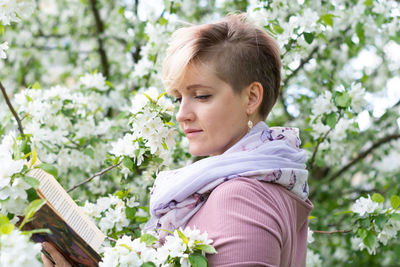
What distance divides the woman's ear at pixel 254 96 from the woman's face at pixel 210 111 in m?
0.02

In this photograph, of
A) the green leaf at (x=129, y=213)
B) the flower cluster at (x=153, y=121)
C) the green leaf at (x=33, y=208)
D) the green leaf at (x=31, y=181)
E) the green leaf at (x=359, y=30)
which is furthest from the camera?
the green leaf at (x=359, y=30)

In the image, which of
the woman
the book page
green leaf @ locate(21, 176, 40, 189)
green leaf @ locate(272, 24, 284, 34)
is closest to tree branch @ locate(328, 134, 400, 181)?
green leaf @ locate(272, 24, 284, 34)

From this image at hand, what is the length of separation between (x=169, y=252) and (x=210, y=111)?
471mm

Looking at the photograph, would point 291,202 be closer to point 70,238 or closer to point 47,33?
point 70,238

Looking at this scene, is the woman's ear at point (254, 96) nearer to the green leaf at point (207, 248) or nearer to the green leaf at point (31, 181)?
the green leaf at point (207, 248)

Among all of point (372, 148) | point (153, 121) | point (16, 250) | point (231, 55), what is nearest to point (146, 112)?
point (153, 121)

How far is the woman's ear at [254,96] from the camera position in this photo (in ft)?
5.16

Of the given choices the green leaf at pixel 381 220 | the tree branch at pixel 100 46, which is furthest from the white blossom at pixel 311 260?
the tree branch at pixel 100 46

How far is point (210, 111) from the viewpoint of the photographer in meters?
1.53

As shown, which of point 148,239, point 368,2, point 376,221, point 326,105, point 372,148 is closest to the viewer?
point 148,239

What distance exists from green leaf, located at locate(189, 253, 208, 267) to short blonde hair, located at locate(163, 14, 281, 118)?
0.55 metres

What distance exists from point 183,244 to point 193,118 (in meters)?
0.46

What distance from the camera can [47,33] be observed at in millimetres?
4691

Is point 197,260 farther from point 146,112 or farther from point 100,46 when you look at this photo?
point 100,46
